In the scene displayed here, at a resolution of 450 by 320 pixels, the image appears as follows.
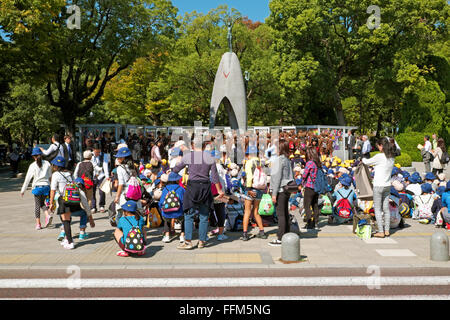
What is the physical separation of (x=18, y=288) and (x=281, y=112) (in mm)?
37453

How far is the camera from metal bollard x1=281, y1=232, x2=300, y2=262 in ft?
22.7

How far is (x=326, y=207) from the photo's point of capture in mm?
10359

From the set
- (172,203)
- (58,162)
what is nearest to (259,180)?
(172,203)

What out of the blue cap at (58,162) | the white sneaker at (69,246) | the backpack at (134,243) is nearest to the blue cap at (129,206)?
the backpack at (134,243)

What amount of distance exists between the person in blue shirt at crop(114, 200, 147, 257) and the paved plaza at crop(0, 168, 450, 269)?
261 millimetres

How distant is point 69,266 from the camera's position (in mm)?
6883

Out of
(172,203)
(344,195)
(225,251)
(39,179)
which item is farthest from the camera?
(344,195)

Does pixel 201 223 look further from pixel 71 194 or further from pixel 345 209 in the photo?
pixel 345 209

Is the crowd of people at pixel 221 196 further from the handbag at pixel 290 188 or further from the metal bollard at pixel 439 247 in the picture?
the metal bollard at pixel 439 247

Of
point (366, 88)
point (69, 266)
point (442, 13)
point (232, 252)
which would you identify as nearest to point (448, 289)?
point (232, 252)

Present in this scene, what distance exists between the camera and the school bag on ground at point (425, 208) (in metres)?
10.2

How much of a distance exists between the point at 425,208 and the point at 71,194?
315 inches

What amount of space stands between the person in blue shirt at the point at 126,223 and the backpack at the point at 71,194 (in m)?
1.01
